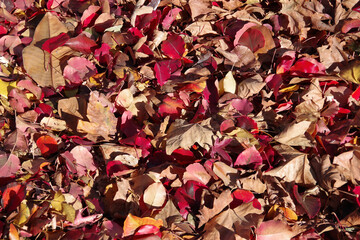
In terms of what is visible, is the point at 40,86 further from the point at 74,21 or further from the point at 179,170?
the point at 179,170

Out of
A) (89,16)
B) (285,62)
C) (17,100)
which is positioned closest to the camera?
(17,100)

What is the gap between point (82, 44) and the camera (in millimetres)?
1620

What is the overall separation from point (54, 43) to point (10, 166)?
1.95ft

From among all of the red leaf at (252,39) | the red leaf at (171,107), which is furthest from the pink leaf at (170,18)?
the red leaf at (171,107)

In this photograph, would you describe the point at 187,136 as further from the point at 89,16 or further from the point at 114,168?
the point at 89,16

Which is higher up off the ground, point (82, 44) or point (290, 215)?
point (82, 44)

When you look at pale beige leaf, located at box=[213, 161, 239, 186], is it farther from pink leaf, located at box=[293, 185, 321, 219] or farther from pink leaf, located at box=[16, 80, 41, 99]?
pink leaf, located at box=[16, 80, 41, 99]

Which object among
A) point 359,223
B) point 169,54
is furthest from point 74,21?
point 359,223

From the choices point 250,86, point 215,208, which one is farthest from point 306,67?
point 215,208

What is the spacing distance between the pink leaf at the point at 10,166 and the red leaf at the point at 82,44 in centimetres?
56

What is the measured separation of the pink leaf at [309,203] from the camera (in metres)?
1.25

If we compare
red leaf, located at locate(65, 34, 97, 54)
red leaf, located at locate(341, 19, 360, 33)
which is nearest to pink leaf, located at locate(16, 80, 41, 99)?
red leaf, located at locate(65, 34, 97, 54)

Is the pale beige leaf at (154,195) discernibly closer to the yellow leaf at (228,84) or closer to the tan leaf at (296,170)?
the tan leaf at (296,170)

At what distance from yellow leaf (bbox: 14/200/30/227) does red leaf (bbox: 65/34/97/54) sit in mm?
737
